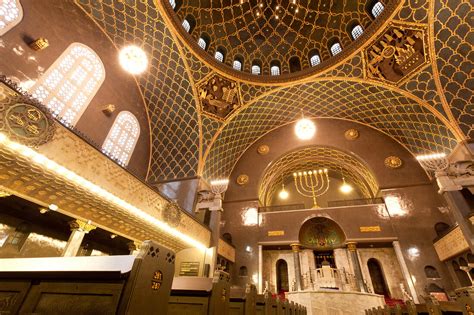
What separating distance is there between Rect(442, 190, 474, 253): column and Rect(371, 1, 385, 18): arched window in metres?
9.10

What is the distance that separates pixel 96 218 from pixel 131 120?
6705mm

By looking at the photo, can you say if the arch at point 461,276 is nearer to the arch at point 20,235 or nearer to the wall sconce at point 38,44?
the arch at point 20,235

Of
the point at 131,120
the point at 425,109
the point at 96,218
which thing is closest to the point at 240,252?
the point at 96,218

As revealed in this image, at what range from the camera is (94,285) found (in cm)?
204

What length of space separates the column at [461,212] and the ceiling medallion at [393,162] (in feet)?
13.2

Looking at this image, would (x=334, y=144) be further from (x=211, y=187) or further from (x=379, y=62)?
(x=211, y=187)

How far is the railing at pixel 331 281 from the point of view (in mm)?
11461

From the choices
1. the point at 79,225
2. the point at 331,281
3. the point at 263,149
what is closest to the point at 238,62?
the point at 263,149

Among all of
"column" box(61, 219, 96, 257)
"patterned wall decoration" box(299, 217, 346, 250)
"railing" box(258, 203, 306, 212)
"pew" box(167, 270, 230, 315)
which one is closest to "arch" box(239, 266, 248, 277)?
"railing" box(258, 203, 306, 212)

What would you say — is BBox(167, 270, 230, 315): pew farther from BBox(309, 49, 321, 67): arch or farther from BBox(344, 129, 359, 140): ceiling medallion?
BBox(344, 129, 359, 140): ceiling medallion

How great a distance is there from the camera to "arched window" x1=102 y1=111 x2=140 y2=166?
10891 millimetres

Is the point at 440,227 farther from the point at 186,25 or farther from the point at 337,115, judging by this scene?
the point at 186,25

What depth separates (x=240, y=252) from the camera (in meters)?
13.2

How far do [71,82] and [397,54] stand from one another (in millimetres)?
14942
